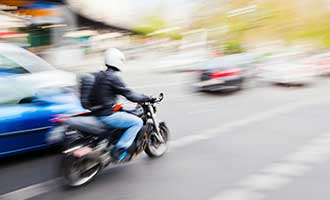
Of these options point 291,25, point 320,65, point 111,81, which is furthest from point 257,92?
point 291,25

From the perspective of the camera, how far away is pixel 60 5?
2397 cm

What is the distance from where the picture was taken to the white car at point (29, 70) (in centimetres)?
700

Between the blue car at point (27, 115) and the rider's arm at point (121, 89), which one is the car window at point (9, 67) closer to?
the blue car at point (27, 115)

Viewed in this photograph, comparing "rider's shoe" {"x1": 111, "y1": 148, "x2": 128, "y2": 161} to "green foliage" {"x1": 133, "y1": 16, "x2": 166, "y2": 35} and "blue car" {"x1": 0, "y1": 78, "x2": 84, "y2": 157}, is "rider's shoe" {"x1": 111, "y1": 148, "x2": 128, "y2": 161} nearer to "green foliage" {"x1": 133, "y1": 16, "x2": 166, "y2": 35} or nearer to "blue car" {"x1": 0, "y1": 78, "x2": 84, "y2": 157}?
"blue car" {"x1": 0, "y1": 78, "x2": 84, "y2": 157}

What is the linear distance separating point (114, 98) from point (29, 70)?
2768 mm

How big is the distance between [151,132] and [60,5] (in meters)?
19.5

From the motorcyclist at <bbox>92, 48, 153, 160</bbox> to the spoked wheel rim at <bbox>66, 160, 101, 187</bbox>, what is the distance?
0.30m

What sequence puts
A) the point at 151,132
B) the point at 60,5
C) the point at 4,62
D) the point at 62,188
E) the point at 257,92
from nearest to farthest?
1. the point at 62,188
2. the point at 151,132
3. the point at 4,62
4. the point at 257,92
5. the point at 60,5

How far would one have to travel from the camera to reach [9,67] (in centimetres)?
741

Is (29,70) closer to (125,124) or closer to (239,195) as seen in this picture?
(125,124)

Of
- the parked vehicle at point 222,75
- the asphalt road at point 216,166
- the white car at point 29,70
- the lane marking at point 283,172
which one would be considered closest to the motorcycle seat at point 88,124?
the asphalt road at point 216,166

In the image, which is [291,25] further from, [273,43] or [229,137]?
[229,137]

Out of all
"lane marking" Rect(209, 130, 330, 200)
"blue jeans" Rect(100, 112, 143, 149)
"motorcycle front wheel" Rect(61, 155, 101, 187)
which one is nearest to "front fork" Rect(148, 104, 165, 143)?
"blue jeans" Rect(100, 112, 143, 149)

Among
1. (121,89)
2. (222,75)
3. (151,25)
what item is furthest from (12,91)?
(151,25)
